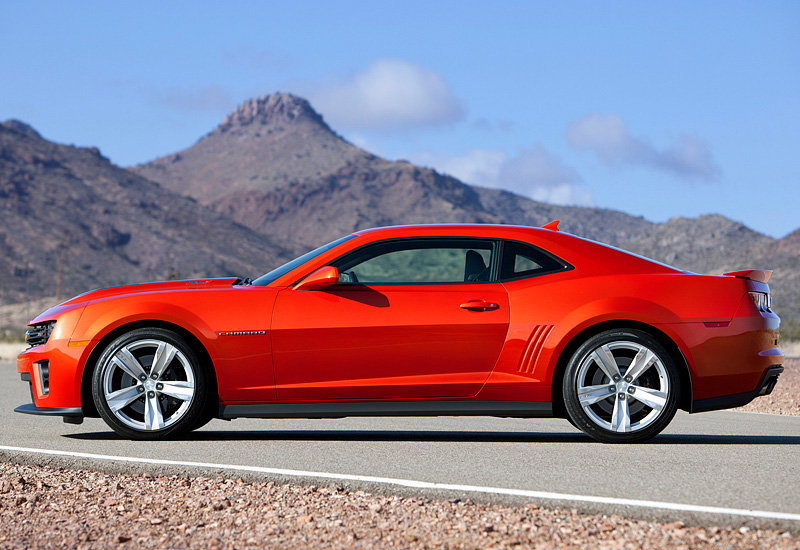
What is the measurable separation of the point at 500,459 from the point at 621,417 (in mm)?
1072

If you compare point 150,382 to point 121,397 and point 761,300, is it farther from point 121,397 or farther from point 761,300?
point 761,300

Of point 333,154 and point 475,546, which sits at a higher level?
point 333,154

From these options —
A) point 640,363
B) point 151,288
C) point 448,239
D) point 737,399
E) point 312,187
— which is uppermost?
point 312,187

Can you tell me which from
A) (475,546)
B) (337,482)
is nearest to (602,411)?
(337,482)

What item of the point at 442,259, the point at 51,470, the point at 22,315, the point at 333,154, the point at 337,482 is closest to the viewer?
the point at 337,482

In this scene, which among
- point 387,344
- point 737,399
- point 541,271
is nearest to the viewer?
point 387,344

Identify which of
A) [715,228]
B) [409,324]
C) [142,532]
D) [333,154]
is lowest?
[142,532]

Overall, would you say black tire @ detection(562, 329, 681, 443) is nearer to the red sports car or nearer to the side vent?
the red sports car

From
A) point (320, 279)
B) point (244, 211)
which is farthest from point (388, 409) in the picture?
point (244, 211)

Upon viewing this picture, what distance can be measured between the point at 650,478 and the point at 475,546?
190 centimetres

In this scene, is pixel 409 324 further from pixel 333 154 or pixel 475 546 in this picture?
pixel 333 154

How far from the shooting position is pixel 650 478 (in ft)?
19.7

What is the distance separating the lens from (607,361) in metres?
7.29

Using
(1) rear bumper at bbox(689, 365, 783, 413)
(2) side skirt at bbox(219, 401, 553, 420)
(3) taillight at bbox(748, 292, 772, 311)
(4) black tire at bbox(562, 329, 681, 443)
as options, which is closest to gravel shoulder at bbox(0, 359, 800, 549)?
(2) side skirt at bbox(219, 401, 553, 420)
